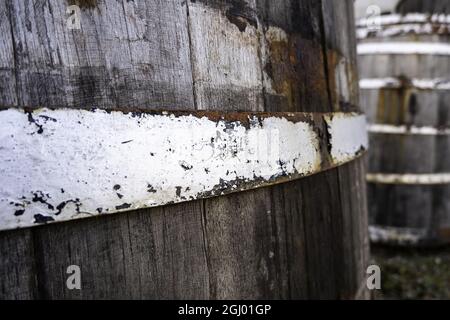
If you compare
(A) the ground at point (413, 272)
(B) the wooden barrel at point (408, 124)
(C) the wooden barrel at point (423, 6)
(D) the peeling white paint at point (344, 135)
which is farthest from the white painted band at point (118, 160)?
(C) the wooden barrel at point (423, 6)

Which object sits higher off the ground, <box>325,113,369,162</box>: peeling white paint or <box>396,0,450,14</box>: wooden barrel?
<box>396,0,450,14</box>: wooden barrel

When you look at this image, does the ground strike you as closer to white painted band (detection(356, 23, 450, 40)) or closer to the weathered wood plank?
white painted band (detection(356, 23, 450, 40))

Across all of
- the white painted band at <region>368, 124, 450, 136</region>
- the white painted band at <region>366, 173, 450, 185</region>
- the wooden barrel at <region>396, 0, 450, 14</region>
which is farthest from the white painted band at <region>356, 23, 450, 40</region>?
the white painted band at <region>366, 173, 450, 185</region>

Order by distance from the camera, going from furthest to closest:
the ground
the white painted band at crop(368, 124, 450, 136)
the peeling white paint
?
the white painted band at crop(368, 124, 450, 136) → the ground → the peeling white paint

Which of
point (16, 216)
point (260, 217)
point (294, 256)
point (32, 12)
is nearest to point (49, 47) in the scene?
point (32, 12)

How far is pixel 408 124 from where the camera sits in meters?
2.64

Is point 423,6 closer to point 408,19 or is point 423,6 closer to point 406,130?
point 408,19

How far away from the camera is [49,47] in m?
0.58

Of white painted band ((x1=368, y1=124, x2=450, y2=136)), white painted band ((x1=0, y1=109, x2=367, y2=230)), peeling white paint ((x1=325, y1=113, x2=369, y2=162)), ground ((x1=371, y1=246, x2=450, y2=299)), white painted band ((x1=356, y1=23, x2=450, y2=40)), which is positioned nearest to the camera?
white painted band ((x1=0, y1=109, x2=367, y2=230))

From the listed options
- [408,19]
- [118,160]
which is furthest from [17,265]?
[408,19]

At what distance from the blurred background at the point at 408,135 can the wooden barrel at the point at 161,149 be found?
6.39 ft

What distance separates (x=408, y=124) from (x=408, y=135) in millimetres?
83

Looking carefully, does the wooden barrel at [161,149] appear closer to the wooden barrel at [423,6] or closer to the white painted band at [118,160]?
the white painted band at [118,160]

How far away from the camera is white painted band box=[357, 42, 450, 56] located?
8.41ft
